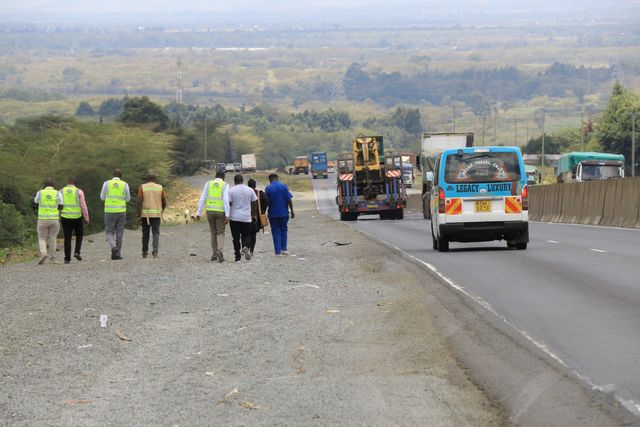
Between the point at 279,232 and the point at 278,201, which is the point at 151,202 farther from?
the point at 279,232

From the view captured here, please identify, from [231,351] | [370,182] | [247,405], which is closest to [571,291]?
[231,351]

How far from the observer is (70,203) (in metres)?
28.1

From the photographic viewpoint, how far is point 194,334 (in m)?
15.5

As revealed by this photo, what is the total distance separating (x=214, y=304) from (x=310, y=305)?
1.48 metres

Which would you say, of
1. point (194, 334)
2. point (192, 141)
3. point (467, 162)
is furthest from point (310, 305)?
point (192, 141)

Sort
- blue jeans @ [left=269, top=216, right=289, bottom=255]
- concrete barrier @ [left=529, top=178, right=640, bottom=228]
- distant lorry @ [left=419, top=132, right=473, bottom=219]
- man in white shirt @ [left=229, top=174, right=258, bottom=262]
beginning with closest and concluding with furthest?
man in white shirt @ [left=229, top=174, right=258, bottom=262] < blue jeans @ [left=269, top=216, right=289, bottom=255] < concrete barrier @ [left=529, top=178, right=640, bottom=228] < distant lorry @ [left=419, top=132, right=473, bottom=219]

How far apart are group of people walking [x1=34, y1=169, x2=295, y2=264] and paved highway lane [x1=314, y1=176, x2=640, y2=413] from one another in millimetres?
3247

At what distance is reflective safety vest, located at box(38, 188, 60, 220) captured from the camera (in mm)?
27630

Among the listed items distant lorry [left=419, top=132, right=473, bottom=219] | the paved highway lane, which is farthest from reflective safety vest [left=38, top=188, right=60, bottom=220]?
distant lorry [left=419, top=132, right=473, bottom=219]

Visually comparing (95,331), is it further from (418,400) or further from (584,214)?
(584,214)

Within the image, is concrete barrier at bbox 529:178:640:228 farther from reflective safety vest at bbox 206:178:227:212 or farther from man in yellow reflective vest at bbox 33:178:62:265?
man in yellow reflective vest at bbox 33:178:62:265

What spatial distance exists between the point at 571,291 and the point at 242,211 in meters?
9.30

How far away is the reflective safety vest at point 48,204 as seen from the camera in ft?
90.6

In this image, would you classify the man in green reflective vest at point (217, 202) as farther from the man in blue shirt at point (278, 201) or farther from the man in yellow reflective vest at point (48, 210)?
the man in yellow reflective vest at point (48, 210)
